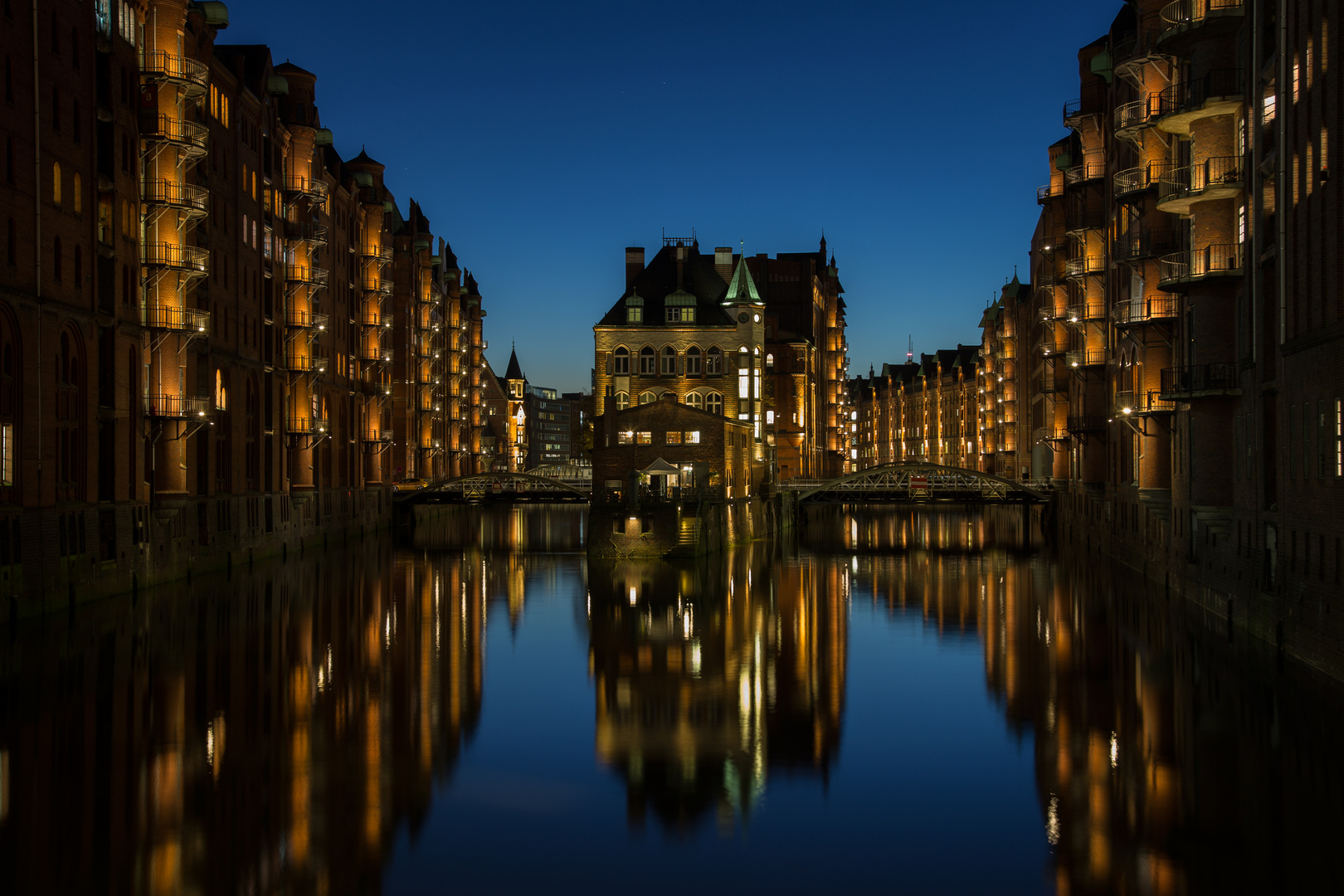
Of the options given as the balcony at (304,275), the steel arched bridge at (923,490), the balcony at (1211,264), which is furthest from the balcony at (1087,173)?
the balcony at (304,275)

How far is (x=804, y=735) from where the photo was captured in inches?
1040

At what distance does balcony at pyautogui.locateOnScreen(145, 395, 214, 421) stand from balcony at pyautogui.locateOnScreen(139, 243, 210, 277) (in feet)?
16.0

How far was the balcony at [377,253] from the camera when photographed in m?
90.3

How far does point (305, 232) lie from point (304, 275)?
7.76 ft

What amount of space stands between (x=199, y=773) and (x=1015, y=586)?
40.1 metres

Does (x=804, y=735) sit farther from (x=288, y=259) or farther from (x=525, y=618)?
(x=288, y=259)

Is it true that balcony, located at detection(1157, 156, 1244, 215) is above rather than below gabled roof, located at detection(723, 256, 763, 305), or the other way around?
below

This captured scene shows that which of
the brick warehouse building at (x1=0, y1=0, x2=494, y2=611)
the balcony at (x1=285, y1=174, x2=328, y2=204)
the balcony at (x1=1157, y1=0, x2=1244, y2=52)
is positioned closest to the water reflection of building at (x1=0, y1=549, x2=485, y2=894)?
the brick warehouse building at (x1=0, y1=0, x2=494, y2=611)

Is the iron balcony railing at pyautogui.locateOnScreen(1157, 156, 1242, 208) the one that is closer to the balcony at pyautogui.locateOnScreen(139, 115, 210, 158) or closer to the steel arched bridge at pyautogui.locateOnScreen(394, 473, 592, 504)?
the balcony at pyautogui.locateOnScreen(139, 115, 210, 158)

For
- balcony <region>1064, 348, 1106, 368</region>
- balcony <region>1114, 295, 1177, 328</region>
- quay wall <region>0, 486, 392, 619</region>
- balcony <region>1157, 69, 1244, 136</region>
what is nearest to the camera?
balcony <region>1157, 69, 1244, 136</region>

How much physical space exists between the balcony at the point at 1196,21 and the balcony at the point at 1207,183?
3.55 meters

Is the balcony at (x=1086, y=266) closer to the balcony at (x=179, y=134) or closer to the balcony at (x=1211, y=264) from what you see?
the balcony at (x=1211, y=264)

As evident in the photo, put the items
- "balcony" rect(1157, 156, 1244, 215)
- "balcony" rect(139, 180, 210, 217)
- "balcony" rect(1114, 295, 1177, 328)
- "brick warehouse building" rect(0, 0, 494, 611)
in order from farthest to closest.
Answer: "balcony" rect(139, 180, 210, 217) → "balcony" rect(1114, 295, 1177, 328) → "brick warehouse building" rect(0, 0, 494, 611) → "balcony" rect(1157, 156, 1244, 215)

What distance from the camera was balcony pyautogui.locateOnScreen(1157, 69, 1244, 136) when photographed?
36.8 m
